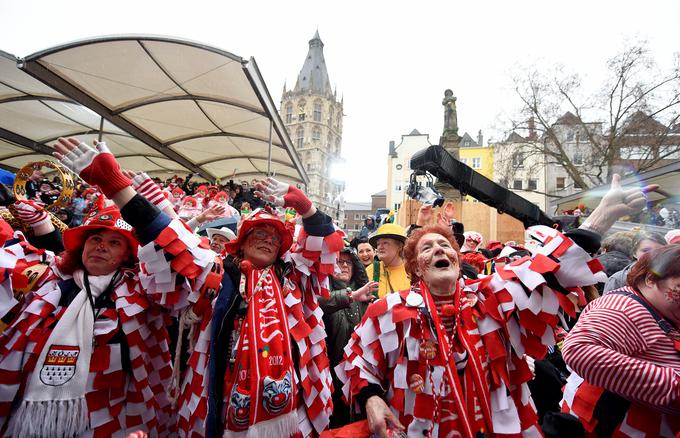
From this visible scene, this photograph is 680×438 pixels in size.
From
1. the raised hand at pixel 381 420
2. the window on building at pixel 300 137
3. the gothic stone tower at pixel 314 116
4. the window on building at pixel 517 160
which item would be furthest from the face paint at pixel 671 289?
the window on building at pixel 300 137

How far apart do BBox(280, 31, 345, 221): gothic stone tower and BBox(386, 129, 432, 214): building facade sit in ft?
63.5

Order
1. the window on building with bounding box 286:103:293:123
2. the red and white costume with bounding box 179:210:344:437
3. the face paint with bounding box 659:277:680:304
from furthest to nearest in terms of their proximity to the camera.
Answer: the window on building with bounding box 286:103:293:123
the red and white costume with bounding box 179:210:344:437
the face paint with bounding box 659:277:680:304

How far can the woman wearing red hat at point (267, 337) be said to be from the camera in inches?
69.8

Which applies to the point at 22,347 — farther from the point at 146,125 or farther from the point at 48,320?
the point at 146,125

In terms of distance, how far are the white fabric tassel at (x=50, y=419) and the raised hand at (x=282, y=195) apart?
4.35 ft

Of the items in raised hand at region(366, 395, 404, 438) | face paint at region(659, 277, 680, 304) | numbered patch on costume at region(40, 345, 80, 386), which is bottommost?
raised hand at region(366, 395, 404, 438)

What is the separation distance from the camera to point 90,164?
A: 1.63m

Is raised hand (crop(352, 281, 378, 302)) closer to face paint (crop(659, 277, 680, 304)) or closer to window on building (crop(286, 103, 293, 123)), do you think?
face paint (crop(659, 277, 680, 304))

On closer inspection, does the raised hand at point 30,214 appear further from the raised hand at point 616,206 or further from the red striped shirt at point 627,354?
the raised hand at point 616,206

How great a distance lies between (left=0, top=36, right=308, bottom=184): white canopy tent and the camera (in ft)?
17.4

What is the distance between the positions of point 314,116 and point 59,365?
6697cm

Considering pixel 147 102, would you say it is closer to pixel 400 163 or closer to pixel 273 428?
pixel 273 428

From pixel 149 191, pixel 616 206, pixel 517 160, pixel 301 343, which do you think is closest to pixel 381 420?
pixel 301 343

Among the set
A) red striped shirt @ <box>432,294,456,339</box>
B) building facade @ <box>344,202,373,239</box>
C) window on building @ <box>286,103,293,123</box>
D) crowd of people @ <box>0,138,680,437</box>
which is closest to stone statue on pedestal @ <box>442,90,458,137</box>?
crowd of people @ <box>0,138,680,437</box>
